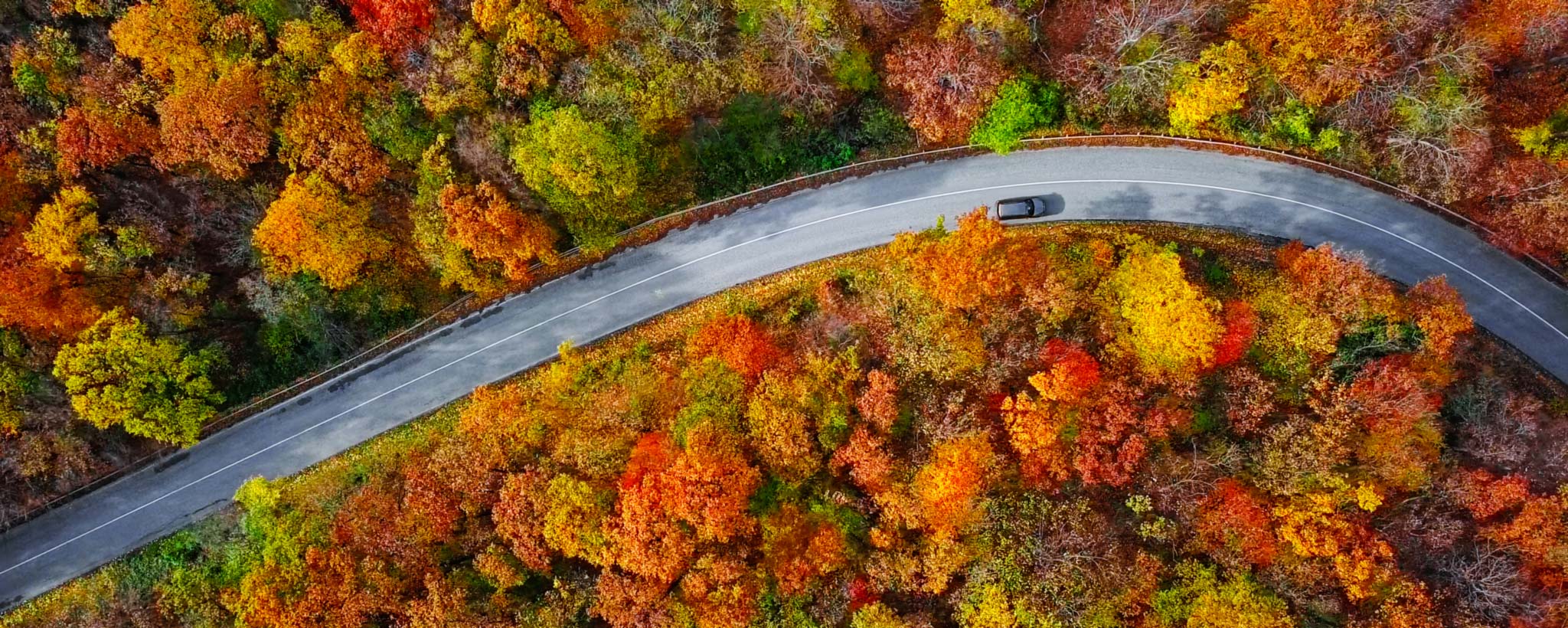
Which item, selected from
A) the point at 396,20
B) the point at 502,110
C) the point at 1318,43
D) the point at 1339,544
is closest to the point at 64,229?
the point at 396,20

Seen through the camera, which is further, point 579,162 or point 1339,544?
point 579,162

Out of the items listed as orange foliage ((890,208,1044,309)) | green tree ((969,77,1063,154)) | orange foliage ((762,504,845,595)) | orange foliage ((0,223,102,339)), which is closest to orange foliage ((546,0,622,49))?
orange foliage ((890,208,1044,309))

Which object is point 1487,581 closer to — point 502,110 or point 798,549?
point 798,549

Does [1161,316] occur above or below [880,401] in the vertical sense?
below

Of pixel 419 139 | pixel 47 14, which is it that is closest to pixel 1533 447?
pixel 419 139

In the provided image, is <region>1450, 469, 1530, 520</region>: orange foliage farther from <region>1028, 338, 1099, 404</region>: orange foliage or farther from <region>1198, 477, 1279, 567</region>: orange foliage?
<region>1028, 338, 1099, 404</region>: orange foliage

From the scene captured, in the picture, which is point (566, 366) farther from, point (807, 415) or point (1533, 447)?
point (1533, 447)
